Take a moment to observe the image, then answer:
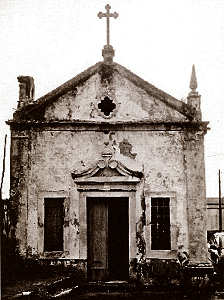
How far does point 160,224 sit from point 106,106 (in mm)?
3672

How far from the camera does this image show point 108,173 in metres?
12.1

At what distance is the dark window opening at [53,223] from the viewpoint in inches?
471

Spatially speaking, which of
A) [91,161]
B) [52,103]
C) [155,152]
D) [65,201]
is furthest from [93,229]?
[52,103]

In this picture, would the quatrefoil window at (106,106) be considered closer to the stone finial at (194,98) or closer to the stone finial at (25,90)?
the stone finial at (25,90)

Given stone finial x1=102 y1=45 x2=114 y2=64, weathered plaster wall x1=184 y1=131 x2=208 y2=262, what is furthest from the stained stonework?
stone finial x1=102 y1=45 x2=114 y2=64

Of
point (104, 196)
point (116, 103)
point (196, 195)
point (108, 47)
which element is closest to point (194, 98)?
point (116, 103)

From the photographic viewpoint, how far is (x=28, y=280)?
10.5 meters

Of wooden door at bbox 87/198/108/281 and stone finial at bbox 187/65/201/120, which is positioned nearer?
wooden door at bbox 87/198/108/281

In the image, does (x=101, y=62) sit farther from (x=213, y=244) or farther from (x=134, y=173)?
(x=213, y=244)

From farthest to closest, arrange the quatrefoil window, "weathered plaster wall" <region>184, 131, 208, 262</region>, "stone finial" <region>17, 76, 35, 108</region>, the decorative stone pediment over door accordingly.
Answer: "stone finial" <region>17, 76, 35, 108</region> < the quatrefoil window < the decorative stone pediment over door < "weathered plaster wall" <region>184, 131, 208, 262</region>

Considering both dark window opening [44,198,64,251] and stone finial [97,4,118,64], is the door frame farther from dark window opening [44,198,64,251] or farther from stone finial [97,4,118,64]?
stone finial [97,4,118,64]

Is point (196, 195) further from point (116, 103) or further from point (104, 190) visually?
point (116, 103)

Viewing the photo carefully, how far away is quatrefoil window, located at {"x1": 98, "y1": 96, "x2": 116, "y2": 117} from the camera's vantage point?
1241 cm

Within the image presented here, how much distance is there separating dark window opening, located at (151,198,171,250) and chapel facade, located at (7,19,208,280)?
27mm
